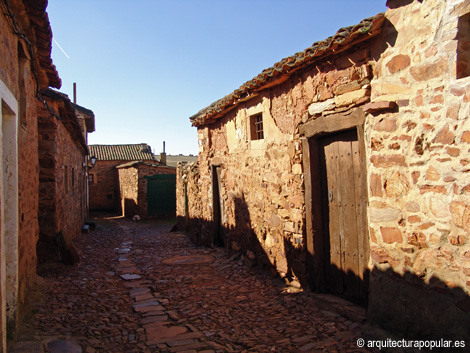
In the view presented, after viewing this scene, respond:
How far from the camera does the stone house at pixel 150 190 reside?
57.1 feet

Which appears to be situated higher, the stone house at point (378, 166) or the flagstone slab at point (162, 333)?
the stone house at point (378, 166)

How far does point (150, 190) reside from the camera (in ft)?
57.9

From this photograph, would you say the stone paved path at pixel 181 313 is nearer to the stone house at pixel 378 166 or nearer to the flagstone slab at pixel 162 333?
the flagstone slab at pixel 162 333

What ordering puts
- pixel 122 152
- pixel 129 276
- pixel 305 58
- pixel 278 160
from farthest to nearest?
pixel 122 152 → pixel 129 276 → pixel 278 160 → pixel 305 58

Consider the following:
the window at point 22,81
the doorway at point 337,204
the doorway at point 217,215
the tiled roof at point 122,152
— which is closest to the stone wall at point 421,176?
the doorway at point 337,204

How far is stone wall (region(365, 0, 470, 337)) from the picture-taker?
3.06 metres

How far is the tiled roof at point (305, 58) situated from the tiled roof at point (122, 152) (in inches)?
710

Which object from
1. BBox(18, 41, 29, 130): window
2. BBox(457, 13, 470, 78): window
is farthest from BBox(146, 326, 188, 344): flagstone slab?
BBox(457, 13, 470, 78): window

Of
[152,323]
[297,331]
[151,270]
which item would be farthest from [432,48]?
[151,270]

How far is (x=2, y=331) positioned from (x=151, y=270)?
4.04 m

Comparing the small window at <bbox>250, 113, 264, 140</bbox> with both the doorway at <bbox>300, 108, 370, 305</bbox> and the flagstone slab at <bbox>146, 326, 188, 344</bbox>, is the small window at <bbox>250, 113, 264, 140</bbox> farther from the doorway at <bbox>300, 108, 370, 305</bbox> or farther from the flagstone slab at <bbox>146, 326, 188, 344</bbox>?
the flagstone slab at <bbox>146, 326, 188, 344</bbox>

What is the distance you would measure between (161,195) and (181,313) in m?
13.5

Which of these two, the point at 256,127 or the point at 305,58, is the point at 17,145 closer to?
the point at 305,58

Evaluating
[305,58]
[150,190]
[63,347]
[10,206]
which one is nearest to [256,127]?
[305,58]
